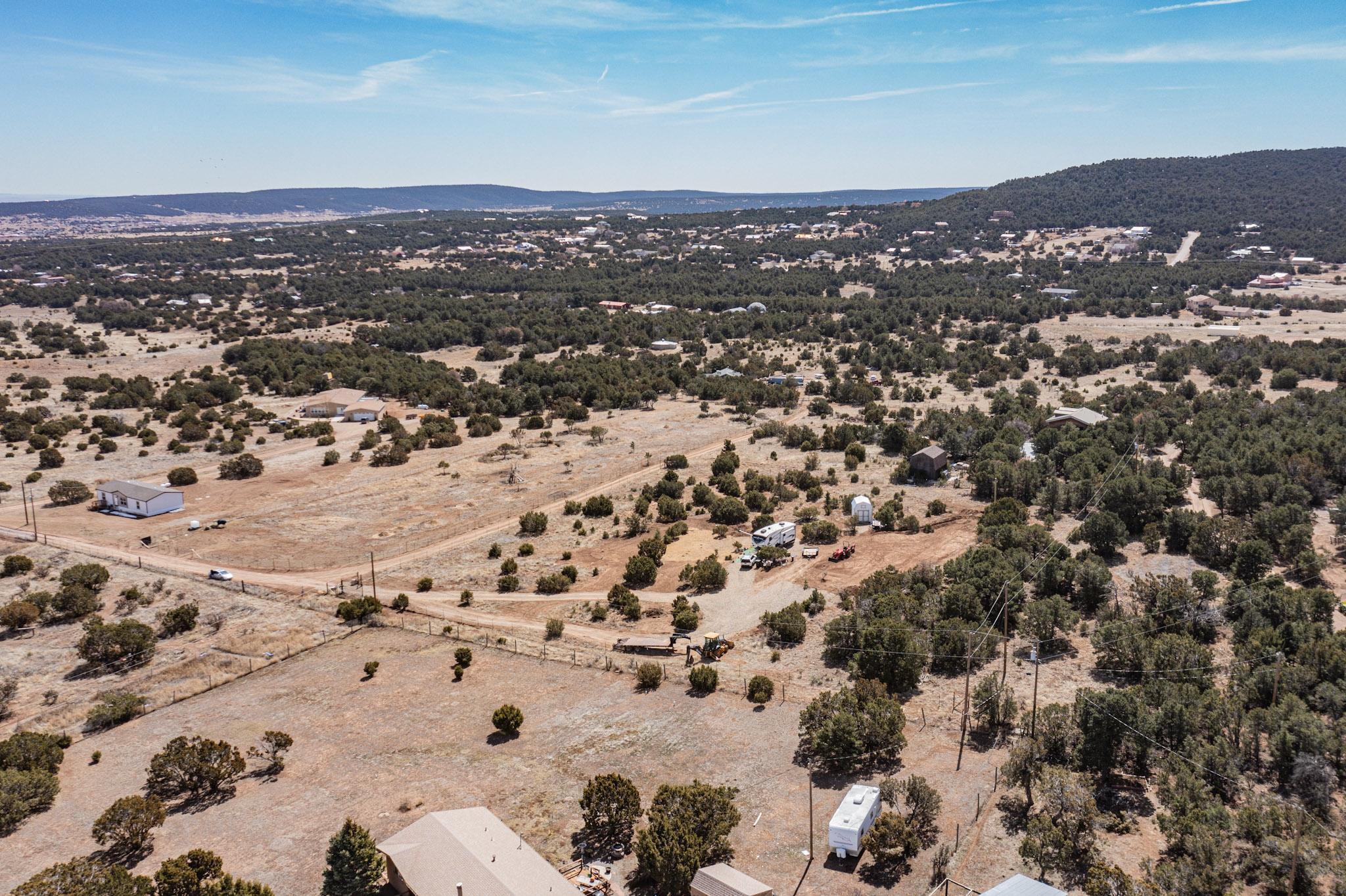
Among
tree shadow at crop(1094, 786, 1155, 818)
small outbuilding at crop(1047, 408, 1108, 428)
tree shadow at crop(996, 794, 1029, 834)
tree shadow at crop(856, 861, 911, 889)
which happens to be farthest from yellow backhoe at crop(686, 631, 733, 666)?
small outbuilding at crop(1047, 408, 1108, 428)

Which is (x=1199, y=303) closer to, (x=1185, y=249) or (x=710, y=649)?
(x=1185, y=249)

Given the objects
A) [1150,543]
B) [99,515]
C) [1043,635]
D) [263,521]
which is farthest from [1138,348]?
[99,515]

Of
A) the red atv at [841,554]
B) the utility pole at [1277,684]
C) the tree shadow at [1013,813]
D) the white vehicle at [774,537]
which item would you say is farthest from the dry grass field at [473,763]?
the white vehicle at [774,537]

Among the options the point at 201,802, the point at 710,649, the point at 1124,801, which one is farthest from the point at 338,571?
the point at 1124,801

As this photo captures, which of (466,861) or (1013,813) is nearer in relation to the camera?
(466,861)

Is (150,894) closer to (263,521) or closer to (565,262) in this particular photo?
(263,521)

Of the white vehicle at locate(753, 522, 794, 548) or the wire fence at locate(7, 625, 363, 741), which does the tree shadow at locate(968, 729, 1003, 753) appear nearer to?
the white vehicle at locate(753, 522, 794, 548)
